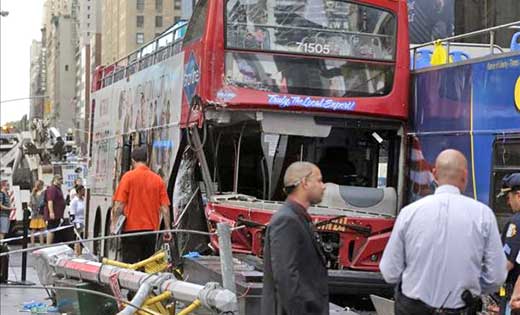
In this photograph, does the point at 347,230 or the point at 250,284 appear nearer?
the point at 250,284

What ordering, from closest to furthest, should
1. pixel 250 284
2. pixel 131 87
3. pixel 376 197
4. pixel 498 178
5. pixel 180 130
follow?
pixel 250 284 → pixel 498 178 → pixel 376 197 → pixel 180 130 → pixel 131 87

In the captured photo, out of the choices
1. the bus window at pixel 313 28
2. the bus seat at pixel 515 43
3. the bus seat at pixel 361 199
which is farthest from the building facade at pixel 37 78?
the bus seat at pixel 515 43

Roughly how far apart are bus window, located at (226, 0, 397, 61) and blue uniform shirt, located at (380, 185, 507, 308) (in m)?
6.72

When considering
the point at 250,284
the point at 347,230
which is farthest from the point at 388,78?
the point at 250,284

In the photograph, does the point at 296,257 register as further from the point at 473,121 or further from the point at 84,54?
the point at 84,54

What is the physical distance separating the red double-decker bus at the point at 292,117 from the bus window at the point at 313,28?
15 millimetres

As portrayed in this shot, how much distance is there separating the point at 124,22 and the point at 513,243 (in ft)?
96.5

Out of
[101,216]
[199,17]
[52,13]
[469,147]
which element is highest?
[52,13]

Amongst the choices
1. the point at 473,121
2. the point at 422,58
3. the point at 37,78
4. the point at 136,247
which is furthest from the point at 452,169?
the point at 37,78

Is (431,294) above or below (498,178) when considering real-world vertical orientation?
below

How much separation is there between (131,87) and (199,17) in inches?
195

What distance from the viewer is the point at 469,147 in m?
10.2

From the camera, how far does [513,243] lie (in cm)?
678

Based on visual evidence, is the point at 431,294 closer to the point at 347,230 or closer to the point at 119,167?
the point at 347,230
